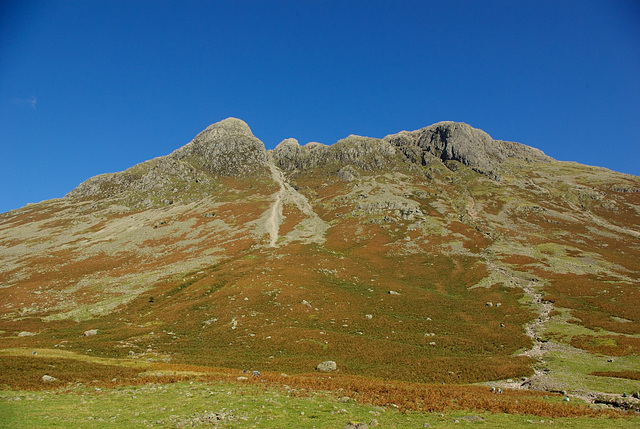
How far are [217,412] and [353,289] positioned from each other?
5130cm

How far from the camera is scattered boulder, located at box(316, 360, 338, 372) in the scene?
108 feet

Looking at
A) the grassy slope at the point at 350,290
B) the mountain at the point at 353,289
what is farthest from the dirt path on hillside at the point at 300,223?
the grassy slope at the point at 350,290

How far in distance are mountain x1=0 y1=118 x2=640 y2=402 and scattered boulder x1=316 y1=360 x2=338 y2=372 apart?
Answer: 2130 millimetres

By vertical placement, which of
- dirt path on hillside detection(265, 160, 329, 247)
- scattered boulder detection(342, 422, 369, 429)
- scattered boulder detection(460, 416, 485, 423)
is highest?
dirt path on hillside detection(265, 160, 329, 247)

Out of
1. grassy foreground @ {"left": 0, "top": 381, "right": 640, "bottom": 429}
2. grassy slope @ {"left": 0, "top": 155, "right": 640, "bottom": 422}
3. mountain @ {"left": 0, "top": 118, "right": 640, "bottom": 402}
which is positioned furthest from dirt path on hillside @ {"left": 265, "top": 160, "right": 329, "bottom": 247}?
grassy foreground @ {"left": 0, "top": 381, "right": 640, "bottom": 429}

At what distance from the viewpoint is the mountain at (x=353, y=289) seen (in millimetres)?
37250

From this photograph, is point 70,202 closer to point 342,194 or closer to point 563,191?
point 342,194

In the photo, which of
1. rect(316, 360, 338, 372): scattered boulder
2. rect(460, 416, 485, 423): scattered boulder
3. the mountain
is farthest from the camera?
the mountain

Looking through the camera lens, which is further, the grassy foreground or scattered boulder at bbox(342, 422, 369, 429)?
the grassy foreground

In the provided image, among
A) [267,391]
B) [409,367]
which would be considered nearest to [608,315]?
[409,367]

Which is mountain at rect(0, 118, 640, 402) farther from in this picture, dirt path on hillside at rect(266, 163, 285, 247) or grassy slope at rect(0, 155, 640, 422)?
dirt path on hillside at rect(266, 163, 285, 247)

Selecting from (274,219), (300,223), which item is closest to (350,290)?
(300,223)

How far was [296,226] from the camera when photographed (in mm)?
134125

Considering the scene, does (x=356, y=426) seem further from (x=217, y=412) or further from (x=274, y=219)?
(x=274, y=219)
